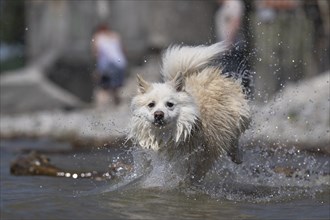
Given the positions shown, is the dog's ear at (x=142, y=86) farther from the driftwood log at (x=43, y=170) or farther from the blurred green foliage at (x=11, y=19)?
the blurred green foliage at (x=11, y=19)

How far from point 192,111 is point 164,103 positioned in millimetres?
255

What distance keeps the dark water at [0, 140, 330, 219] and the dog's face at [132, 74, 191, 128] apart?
501 millimetres

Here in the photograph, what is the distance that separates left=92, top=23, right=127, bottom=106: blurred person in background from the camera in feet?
63.8

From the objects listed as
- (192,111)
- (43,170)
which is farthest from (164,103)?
(43,170)

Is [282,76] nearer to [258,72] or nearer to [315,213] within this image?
[258,72]

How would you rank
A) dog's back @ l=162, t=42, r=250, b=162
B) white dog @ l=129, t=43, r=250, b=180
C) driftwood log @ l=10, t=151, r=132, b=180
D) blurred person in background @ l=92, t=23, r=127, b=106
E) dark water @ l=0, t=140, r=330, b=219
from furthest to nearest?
1. blurred person in background @ l=92, t=23, r=127, b=106
2. driftwood log @ l=10, t=151, r=132, b=180
3. dog's back @ l=162, t=42, r=250, b=162
4. white dog @ l=129, t=43, r=250, b=180
5. dark water @ l=0, t=140, r=330, b=219

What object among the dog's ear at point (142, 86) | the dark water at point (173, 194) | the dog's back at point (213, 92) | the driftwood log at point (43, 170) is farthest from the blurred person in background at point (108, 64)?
the dog's ear at point (142, 86)

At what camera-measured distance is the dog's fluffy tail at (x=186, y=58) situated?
975cm

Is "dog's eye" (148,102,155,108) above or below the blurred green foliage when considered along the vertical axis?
below

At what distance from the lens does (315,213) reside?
8.34 meters

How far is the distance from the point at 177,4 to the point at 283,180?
1135cm

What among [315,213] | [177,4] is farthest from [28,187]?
[177,4]

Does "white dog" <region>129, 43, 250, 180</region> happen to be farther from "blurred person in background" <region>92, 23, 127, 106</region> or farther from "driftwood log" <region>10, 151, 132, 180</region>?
"blurred person in background" <region>92, 23, 127, 106</region>

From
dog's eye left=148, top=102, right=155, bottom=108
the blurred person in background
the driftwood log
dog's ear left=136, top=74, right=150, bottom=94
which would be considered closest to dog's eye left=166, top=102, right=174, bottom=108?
dog's eye left=148, top=102, right=155, bottom=108
